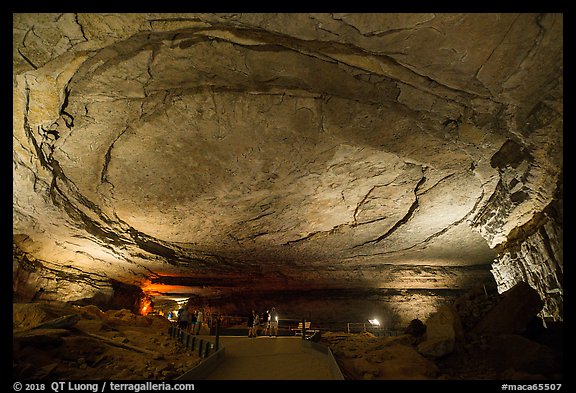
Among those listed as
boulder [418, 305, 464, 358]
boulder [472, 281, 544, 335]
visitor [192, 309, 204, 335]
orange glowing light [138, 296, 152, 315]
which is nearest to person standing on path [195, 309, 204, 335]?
visitor [192, 309, 204, 335]

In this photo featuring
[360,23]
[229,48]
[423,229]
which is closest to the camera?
[360,23]

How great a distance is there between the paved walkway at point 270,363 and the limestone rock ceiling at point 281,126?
126 inches

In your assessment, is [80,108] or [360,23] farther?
[80,108]

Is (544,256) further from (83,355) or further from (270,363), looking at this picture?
(83,355)

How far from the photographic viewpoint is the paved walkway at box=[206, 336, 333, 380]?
493 centimetres

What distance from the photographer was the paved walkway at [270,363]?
194 inches

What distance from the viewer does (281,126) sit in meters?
4.84

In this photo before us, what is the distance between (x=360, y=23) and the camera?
3094 mm

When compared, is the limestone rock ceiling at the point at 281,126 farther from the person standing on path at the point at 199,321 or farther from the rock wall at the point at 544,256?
the person standing on path at the point at 199,321

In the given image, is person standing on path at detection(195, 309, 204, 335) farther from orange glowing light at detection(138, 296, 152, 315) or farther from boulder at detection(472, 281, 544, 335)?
boulder at detection(472, 281, 544, 335)

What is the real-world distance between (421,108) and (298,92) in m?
1.96

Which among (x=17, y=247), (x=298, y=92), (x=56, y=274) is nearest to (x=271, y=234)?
(x=298, y=92)

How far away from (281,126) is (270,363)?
494cm

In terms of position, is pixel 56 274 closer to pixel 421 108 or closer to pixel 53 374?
pixel 53 374
